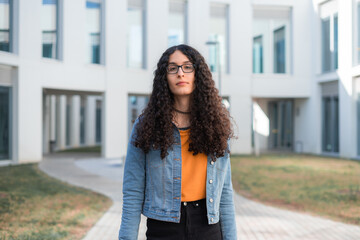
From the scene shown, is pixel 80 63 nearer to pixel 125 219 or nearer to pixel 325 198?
pixel 325 198

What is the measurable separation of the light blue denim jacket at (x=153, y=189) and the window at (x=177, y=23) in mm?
19991

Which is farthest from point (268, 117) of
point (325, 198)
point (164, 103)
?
point (164, 103)

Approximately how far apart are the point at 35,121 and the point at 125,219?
15.4 m

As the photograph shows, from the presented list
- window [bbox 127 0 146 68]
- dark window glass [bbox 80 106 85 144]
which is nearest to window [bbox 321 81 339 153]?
window [bbox 127 0 146 68]

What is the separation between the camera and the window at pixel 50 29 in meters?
16.8

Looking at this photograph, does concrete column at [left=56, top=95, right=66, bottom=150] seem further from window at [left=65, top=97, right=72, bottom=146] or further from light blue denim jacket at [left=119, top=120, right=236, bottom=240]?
light blue denim jacket at [left=119, top=120, right=236, bottom=240]

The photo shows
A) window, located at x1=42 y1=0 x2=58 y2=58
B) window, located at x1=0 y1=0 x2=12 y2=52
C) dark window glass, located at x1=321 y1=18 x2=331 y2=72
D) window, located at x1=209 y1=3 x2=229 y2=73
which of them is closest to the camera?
window, located at x1=0 y1=0 x2=12 y2=52

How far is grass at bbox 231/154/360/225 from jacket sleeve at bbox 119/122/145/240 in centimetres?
550

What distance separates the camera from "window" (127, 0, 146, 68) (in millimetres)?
20359

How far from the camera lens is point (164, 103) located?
2.14 meters

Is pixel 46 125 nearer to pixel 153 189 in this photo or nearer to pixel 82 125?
pixel 82 125

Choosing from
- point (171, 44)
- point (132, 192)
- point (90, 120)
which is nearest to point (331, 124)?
point (171, 44)

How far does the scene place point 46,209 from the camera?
7.14 meters

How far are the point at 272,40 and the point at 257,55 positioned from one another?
1817 millimetres
